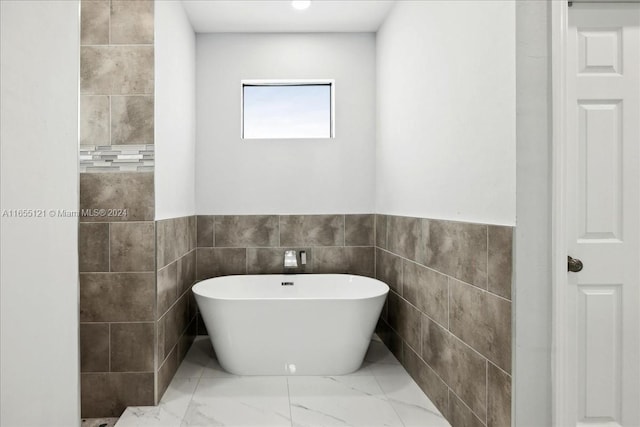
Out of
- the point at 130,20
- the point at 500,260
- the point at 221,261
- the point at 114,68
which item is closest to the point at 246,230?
the point at 221,261

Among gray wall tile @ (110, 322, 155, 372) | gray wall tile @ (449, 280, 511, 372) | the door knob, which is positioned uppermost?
the door knob

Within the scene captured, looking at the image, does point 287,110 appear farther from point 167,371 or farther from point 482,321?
point 482,321

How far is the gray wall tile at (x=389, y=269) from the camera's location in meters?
2.74

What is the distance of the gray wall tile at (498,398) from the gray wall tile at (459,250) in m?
0.34

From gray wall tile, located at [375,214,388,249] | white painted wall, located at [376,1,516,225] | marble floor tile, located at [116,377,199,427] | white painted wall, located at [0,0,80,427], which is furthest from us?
gray wall tile, located at [375,214,388,249]

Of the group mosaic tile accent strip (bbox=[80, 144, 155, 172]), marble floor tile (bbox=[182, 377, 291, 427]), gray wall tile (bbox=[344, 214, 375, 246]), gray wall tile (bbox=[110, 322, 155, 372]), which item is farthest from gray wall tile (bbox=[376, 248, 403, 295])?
mosaic tile accent strip (bbox=[80, 144, 155, 172])

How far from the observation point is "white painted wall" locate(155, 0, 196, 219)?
225 centimetres

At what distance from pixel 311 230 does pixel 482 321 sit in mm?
1914

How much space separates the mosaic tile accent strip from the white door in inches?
85.4

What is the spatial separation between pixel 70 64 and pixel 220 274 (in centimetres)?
288

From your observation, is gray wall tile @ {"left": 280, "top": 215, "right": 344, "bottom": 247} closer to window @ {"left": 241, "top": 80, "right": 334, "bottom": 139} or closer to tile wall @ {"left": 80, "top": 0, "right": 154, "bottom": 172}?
window @ {"left": 241, "top": 80, "right": 334, "bottom": 139}

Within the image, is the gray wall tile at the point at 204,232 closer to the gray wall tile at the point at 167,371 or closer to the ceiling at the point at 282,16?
the gray wall tile at the point at 167,371

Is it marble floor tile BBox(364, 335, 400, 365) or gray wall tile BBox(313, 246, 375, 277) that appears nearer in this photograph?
marble floor tile BBox(364, 335, 400, 365)

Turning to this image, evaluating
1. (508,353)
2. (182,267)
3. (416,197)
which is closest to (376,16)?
(416,197)
